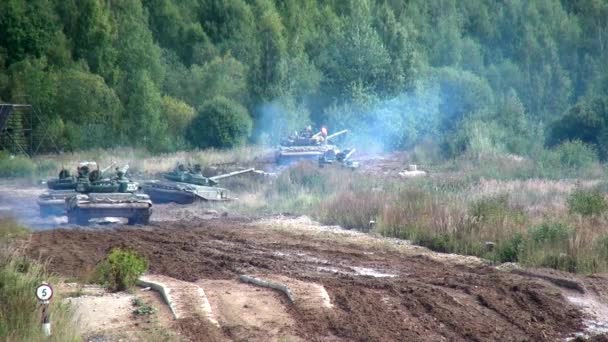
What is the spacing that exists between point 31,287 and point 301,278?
Answer: 489 cm

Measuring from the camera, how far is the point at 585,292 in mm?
15672

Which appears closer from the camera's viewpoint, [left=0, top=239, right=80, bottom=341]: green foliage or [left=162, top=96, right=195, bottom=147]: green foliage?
[left=0, top=239, right=80, bottom=341]: green foliage

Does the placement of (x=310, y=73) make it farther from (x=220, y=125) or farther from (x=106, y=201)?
(x=106, y=201)

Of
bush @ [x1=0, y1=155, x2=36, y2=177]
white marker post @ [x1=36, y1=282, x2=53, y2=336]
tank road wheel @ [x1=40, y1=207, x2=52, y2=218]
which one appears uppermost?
white marker post @ [x1=36, y1=282, x2=53, y2=336]

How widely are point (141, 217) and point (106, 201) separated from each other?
0.93 m

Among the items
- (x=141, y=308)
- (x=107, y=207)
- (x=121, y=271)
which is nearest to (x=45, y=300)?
(x=141, y=308)

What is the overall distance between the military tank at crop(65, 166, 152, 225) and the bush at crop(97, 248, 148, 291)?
10159 mm

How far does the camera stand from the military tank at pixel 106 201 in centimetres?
2525

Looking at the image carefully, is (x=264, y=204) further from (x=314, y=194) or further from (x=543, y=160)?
(x=543, y=160)

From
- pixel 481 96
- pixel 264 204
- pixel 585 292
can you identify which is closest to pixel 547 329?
pixel 585 292

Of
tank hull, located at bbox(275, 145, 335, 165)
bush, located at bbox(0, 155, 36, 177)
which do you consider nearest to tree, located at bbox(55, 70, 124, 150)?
bush, located at bbox(0, 155, 36, 177)

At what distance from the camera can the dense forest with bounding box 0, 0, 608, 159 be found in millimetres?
48906

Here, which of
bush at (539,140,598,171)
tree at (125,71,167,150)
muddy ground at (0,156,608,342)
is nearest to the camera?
muddy ground at (0,156,608,342)

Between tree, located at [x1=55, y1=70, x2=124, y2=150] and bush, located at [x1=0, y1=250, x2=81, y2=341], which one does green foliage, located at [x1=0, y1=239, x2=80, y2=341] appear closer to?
bush, located at [x1=0, y1=250, x2=81, y2=341]
